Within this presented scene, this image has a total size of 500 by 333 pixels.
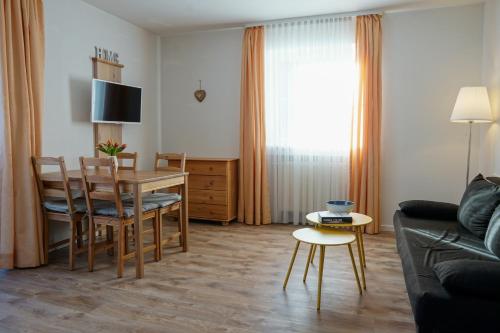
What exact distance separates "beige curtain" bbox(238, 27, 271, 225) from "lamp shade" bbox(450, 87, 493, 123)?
218cm

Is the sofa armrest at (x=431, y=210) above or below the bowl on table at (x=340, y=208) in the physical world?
below

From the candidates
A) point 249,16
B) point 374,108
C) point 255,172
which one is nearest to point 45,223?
point 255,172

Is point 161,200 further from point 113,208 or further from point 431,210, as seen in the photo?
point 431,210

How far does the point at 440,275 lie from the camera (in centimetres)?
167

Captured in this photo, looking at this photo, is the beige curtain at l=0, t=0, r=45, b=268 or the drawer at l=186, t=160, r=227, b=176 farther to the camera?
the drawer at l=186, t=160, r=227, b=176

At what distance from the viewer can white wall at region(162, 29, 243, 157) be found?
4.88 metres

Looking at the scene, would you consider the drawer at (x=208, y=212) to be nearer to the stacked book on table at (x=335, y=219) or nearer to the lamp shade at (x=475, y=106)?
the stacked book on table at (x=335, y=219)

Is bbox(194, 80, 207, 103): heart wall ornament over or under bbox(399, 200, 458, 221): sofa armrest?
over

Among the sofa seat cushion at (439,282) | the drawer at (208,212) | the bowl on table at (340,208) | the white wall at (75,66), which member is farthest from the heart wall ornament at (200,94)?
the sofa seat cushion at (439,282)

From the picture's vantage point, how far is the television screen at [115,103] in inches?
152

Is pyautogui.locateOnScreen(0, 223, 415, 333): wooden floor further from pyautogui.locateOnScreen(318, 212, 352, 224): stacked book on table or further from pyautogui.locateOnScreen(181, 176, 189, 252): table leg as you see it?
pyautogui.locateOnScreen(318, 212, 352, 224): stacked book on table

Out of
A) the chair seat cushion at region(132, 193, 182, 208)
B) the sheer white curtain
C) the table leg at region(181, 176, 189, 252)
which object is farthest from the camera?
the sheer white curtain

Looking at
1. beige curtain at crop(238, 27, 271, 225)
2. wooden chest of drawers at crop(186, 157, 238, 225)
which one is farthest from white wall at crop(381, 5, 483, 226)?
wooden chest of drawers at crop(186, 157, 238, 225)

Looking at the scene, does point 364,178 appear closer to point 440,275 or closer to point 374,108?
point 374,108
